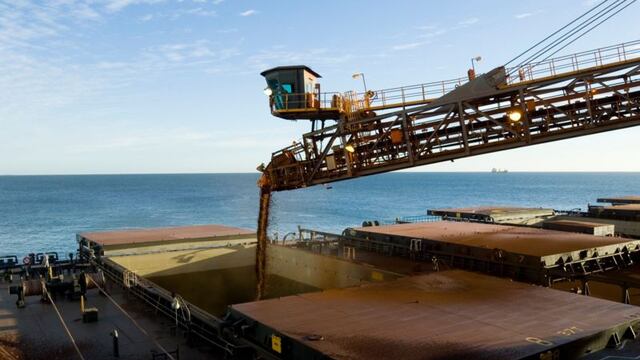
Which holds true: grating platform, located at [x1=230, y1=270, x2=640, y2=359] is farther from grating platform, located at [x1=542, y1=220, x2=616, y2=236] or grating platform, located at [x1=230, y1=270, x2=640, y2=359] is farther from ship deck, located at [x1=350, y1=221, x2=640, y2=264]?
grating platform, located at [x1=542, y1=220, x2=616, y2=236]

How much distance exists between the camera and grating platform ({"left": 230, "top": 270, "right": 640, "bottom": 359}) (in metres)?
9.36

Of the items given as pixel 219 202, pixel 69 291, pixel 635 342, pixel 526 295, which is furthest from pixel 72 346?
pixel 219 202

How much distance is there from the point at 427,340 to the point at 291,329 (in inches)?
111

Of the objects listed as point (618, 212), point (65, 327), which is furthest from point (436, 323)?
point (618, 212)

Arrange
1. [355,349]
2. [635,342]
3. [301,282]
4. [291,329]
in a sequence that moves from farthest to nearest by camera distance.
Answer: [301,282]
[635,342]
[291,329]
[355,349]

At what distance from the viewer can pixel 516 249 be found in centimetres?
1997

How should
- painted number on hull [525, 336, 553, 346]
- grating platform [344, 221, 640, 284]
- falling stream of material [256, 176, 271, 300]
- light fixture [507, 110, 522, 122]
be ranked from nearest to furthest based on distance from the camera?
painted number on hull [525, 336, 553, 346] → light fixture [507, 110, 522, 122] → grating platform [344, 221, 640, 284] → falling stream of material [256, 176, 271, 300]

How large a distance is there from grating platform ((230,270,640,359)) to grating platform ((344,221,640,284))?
15.7 feet

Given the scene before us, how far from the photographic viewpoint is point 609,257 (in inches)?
816

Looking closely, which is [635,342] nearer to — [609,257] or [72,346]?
[609,257]

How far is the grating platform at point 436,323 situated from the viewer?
9.36 m

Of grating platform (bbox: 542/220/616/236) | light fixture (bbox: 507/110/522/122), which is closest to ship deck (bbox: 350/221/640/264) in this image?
grating platform (bbox: 542/220/616/236)

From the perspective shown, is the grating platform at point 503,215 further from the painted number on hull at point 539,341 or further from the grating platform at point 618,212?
the painted number on hull at point 539,341

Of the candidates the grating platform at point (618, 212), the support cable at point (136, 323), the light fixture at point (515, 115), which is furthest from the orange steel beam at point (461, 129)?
the grating platform at point (618, 212)
